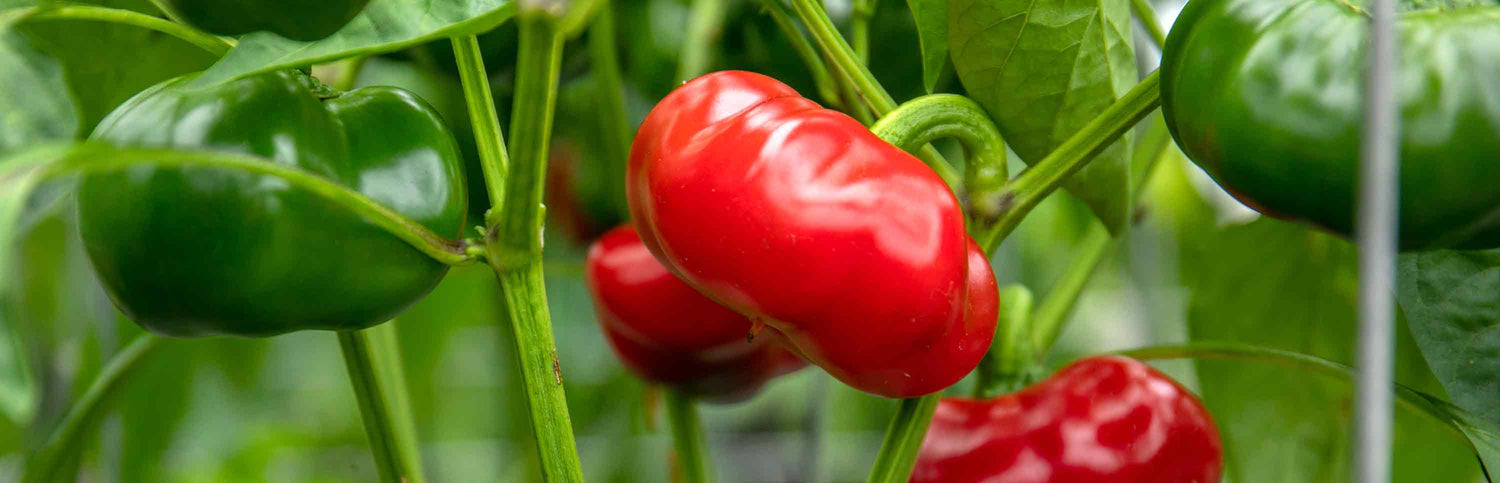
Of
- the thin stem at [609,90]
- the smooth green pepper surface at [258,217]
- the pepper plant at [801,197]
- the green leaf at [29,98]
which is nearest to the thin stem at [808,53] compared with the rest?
the pepper plant at [801,197]

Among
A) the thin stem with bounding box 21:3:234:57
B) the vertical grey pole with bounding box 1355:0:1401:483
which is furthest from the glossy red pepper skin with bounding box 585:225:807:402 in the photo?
the vertical grey pole with bounding box 1355:0:1401:483

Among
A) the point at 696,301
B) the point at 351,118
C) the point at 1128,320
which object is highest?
the point at 351,118

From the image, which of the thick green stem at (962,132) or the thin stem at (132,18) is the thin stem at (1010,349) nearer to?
the thick green stem at (962,132)

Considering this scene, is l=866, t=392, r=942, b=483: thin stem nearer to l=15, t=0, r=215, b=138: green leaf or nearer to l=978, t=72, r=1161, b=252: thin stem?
l=978, t=72, r=1161, b=252: thin stem

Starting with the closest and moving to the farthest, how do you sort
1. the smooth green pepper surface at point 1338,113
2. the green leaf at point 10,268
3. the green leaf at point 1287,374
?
the green leaf at point 10,268, the smooth green pepper surface at point 1338,113, the green leaf at point 1287,374

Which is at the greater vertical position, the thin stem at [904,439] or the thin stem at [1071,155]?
the thin stem at [1071,155]

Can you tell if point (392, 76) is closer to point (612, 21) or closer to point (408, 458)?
point (612, 21)

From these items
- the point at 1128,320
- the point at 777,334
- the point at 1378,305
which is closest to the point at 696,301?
the point at 777,334
